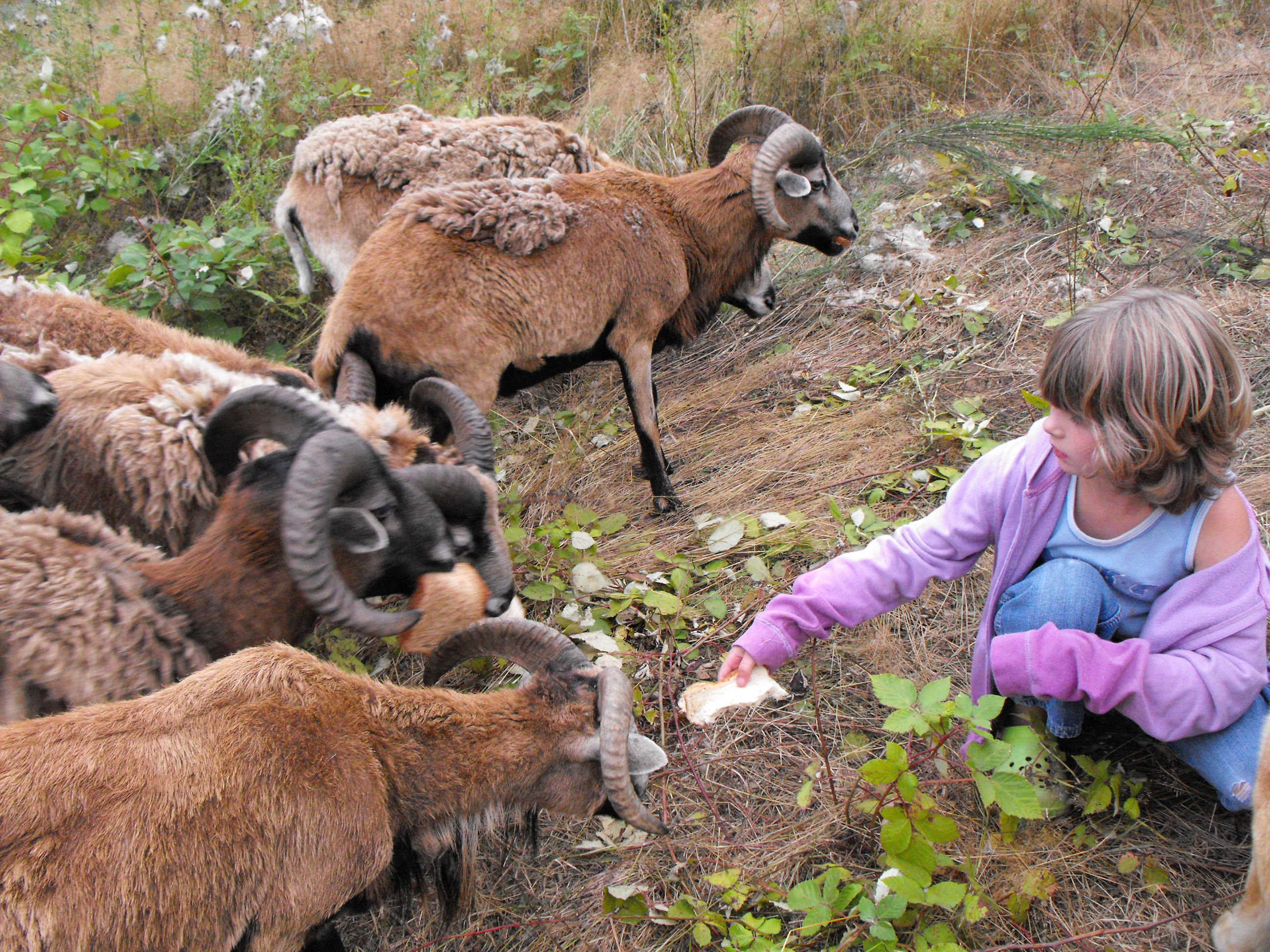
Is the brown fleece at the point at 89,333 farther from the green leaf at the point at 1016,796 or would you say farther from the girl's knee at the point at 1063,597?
the green leaf at the point at 1016,796

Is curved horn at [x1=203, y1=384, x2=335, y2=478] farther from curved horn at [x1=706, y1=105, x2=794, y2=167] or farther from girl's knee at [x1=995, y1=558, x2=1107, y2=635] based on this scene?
curved horn at [x1=706, y1=105, x2=794, y2=167]

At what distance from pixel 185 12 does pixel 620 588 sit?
9.27 metres

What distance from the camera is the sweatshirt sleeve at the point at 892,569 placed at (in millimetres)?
2703

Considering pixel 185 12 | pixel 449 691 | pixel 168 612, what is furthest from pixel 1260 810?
pixel 185 12

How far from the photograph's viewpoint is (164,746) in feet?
7.12

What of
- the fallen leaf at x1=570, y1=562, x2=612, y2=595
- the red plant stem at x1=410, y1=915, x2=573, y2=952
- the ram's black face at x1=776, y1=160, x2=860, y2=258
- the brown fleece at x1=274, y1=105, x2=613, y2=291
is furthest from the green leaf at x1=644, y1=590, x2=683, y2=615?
the brown fleece at x1=274, y1=105, x2=613, y2=291

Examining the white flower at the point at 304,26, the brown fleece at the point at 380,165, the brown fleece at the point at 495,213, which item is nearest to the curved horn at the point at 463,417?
the brown fleece at the point at 495,213

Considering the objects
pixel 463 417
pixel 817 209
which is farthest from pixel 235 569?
pixel 817 209

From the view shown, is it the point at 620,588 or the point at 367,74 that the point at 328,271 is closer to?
the point at 620,588

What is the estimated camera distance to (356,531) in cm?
317

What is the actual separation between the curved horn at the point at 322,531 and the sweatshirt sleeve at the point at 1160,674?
6.68 feet

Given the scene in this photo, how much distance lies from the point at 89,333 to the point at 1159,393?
4716 mm

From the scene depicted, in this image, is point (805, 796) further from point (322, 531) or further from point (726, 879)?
point (322, 531)

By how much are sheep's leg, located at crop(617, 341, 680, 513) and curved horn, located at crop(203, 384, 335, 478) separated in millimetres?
2006
